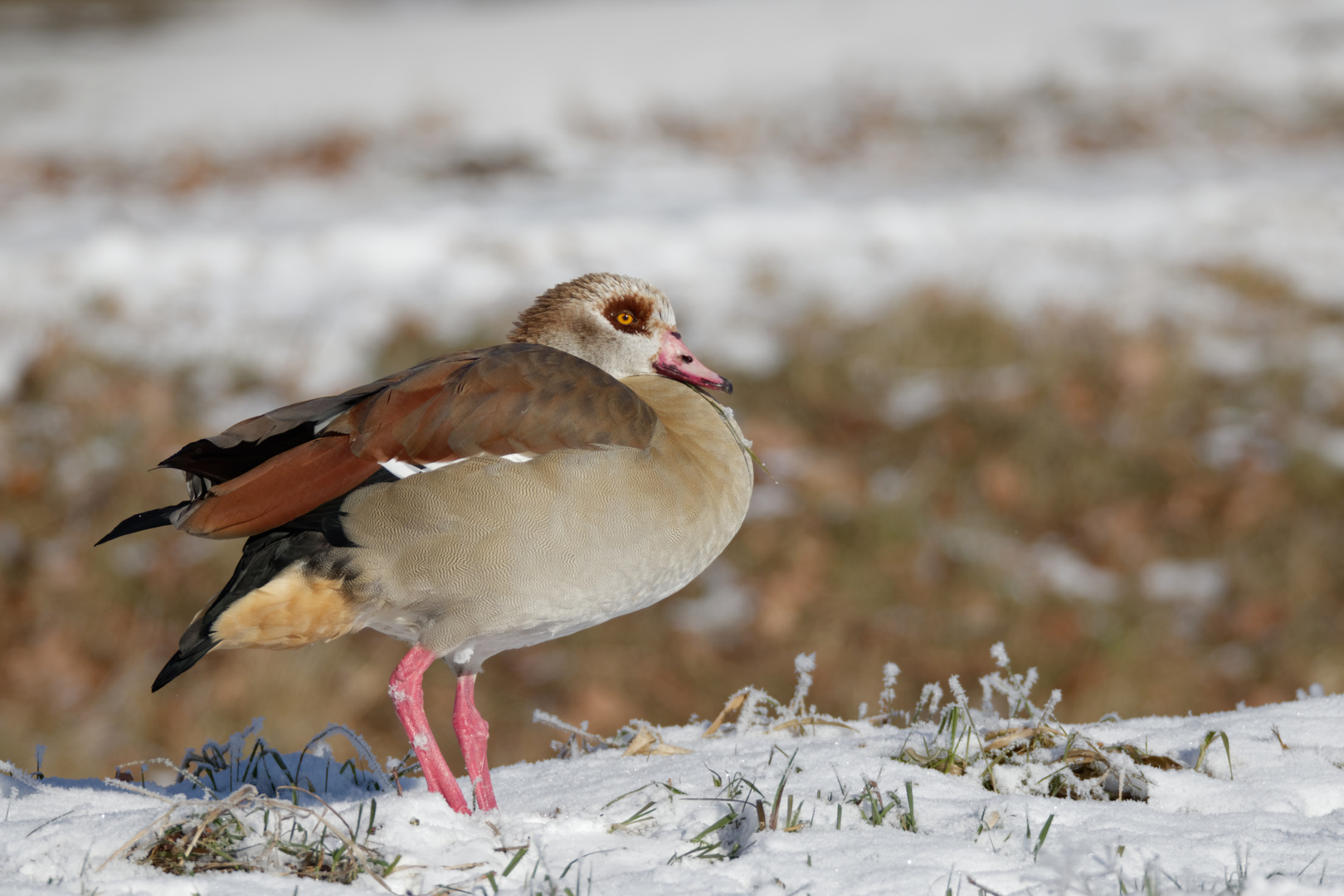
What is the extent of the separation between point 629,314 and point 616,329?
2.1 inches

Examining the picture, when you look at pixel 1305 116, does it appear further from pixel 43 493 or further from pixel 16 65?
pixel 16 65

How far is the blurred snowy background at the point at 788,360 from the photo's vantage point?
6.73m

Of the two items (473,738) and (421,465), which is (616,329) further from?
(473,738)

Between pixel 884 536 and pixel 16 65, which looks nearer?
pixel 884 536

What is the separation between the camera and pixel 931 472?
7.72 m

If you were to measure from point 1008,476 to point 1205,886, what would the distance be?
224 inches

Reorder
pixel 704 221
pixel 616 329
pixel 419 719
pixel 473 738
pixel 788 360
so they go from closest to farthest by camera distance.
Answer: pixel 419 719
pixel 473 738
pixel 616 329
pixel 788 360
pixel 704 221

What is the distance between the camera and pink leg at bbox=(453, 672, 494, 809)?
2.76 meters

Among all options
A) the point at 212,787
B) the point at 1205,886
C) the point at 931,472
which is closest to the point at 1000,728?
the point at 1205,886

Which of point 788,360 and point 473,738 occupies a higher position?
point 788,360

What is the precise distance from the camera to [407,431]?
2.75 meters

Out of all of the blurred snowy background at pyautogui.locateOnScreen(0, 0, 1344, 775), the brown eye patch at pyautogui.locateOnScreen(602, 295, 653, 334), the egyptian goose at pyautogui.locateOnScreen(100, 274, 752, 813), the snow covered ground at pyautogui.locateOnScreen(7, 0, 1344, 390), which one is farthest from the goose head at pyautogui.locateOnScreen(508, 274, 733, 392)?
the snow covered ground at pyautogui.locateOnScreen(7, 0, 1344, 390)

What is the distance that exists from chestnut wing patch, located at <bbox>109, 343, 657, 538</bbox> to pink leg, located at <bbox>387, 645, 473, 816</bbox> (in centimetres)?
45

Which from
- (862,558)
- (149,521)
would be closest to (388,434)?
(149,521)
